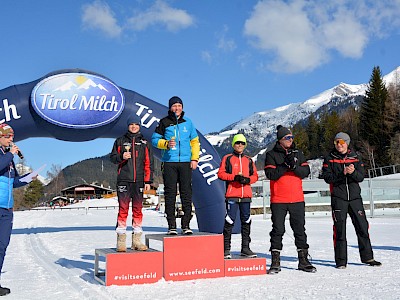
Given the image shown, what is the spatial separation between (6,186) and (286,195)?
3.27 meters

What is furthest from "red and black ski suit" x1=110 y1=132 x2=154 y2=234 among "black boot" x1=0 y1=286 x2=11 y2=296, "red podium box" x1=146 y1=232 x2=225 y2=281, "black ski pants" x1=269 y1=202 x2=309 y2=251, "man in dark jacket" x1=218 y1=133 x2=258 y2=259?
"black ski pants" x1=269 y1=202 x2=309 y2=251

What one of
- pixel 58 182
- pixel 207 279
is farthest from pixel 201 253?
pixel 58 182

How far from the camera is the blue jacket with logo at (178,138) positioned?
5863mm

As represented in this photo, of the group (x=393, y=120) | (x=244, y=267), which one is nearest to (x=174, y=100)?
(x=244, y=267)

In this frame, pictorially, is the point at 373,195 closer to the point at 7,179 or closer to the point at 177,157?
the point at 177,157

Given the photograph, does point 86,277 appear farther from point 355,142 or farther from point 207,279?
point 355,142

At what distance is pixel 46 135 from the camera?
10617mm

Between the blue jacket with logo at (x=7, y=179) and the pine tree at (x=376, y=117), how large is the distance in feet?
155

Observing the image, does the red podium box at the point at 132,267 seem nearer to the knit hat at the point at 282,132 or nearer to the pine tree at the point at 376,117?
the knit hat at the point at 282,132

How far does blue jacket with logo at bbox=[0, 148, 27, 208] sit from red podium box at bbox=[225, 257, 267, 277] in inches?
102

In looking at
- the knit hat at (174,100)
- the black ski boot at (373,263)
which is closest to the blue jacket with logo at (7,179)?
the knit hat at (174,100)

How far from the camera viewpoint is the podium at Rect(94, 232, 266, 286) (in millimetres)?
4988

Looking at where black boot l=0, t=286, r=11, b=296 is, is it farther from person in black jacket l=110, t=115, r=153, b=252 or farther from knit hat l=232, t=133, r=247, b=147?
knit hat l=232, t=133, r=247, b=147

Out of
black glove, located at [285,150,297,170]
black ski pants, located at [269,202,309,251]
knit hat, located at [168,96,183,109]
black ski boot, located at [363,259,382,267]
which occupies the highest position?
knit hat, located at [168,96,183,109]
